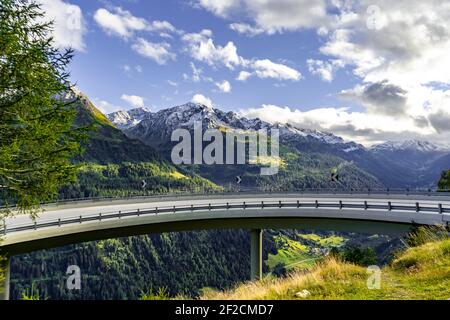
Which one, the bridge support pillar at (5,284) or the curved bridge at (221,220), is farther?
the curved bridge at (221,220)

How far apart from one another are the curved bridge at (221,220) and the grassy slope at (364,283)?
13.5 meters

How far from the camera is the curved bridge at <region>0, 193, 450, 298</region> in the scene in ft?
77.1

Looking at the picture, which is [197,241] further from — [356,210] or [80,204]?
[356,210]

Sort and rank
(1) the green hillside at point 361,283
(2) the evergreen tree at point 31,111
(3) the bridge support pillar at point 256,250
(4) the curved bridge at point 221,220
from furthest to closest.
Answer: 1. (3) the bridge support pillar at point 256,250
2. (4) the curved bridge at point 221,220
3. (2) the evergreen tree at point 31,111
4. (1) the green hillside at point 361,283

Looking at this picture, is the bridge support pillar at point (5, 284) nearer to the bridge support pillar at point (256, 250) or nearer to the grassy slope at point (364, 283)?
the grassy slope at point (364, 283)

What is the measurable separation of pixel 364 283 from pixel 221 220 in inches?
1037

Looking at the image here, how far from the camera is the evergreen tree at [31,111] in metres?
12.9

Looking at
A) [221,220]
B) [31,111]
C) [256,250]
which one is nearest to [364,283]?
[31,111]

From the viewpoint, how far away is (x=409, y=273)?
9625 mm

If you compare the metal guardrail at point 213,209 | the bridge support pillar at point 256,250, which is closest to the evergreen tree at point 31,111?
the metal guardrail at point 213,209

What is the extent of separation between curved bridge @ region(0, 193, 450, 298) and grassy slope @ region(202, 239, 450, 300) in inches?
A: 532

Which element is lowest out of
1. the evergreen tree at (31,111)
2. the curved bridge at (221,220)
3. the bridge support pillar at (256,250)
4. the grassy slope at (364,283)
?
the bridge support pillar at (256,250)

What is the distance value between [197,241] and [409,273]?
18012 cm
